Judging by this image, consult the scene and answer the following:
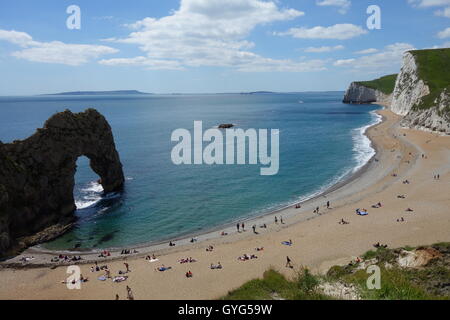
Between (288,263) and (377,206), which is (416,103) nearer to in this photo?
(377,206)

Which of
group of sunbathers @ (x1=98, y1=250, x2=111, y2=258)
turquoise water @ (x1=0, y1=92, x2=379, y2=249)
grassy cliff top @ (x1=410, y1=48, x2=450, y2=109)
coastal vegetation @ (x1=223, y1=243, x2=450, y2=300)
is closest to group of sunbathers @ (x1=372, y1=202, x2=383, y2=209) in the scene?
turquoise water @ (x1=0, y1=92, x2=379, y2=249)

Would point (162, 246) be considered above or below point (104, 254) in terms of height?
above

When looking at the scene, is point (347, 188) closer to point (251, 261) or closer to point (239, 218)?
point (239, 218)

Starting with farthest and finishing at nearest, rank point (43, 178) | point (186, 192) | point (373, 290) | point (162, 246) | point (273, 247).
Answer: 1. point (186, 192)
2. point (43, 178)
3. point (162, 246)
4. point (273, 247)
5. point (373, 290)

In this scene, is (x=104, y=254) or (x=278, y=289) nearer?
(x=278, y=289)

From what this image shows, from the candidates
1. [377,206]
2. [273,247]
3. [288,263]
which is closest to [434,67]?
[377,206]

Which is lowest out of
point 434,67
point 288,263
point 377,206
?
point 288,263

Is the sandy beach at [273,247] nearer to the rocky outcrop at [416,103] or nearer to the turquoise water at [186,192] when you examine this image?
the turquoise water at [186,192]

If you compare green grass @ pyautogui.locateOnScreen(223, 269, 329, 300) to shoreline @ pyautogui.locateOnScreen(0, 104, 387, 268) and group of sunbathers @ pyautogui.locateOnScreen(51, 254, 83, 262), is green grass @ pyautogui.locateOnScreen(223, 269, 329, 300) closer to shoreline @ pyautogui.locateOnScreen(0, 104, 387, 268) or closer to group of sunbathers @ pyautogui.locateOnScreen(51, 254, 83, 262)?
shoreline @ pyautogui.locateOnScreen(0, 104, 387, 268)
